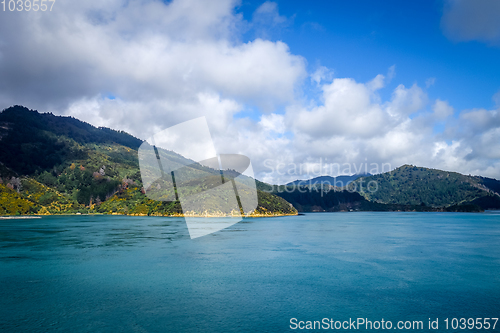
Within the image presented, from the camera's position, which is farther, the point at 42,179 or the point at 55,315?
the point at 42,179

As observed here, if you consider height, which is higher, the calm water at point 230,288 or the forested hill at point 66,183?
the forested hill at point 66,183

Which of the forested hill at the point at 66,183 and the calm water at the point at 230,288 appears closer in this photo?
the calm water at the point at 230,288

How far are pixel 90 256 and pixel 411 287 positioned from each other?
2925 cm

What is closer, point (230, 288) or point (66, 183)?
point (230, 288)

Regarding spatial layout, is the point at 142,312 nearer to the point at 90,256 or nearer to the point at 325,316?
the point at 325,316

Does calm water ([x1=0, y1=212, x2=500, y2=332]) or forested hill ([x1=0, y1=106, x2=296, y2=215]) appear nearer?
calm water ([x1=0, y1=212, x2=500, y2=332])

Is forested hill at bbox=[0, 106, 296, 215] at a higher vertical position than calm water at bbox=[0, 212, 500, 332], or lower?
higher

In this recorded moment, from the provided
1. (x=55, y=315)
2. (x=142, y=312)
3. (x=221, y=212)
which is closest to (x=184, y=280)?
(x=142, y=312)

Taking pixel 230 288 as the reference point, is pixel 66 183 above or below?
above

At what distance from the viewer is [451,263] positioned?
91.4ft

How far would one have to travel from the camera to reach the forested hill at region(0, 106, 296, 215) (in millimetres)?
126750

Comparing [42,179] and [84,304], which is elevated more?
[42,179]

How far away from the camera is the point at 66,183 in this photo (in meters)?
157

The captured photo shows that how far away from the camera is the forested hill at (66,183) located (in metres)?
127
